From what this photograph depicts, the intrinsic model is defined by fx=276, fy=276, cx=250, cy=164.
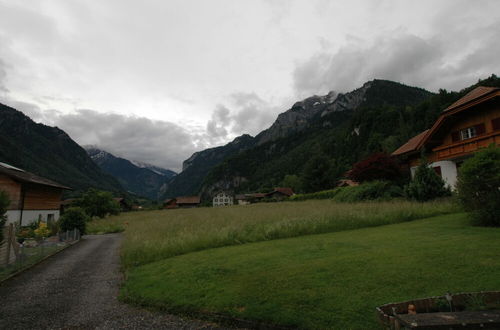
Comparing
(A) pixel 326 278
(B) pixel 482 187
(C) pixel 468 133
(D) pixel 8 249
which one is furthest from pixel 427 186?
(D) pixel 8 249

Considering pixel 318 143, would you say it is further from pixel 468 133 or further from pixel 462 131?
pixel 468 133

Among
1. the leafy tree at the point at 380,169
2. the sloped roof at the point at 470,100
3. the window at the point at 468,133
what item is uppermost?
the sloped roof at the point at 470,100

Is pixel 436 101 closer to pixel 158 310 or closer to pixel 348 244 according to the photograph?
pixel 348 244

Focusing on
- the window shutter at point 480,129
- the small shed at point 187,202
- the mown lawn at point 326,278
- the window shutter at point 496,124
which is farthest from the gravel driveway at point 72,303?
the small shed at point 187,202

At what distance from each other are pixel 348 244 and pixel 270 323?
5533mm

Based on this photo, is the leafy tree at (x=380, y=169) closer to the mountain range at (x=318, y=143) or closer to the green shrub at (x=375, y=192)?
the green shrub at (x=375, y=192)

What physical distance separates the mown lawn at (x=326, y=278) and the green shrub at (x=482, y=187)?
1142 millimetres

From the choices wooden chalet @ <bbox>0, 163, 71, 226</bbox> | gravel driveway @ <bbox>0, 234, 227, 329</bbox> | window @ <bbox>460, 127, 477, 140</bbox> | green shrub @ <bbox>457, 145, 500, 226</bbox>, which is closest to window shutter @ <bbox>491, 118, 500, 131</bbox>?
window @ <bbox>460, 127, 477, 140</bbox>

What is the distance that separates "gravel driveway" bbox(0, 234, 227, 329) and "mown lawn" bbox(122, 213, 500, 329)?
18.4 inches

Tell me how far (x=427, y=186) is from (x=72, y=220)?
2771 cm

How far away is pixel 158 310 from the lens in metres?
6.27

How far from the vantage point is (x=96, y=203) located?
158 ft

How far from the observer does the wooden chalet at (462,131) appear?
68.2 feet

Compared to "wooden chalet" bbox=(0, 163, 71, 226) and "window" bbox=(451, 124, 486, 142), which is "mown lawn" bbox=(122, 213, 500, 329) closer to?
"window" bbox=(451, 124, 486, 142)
